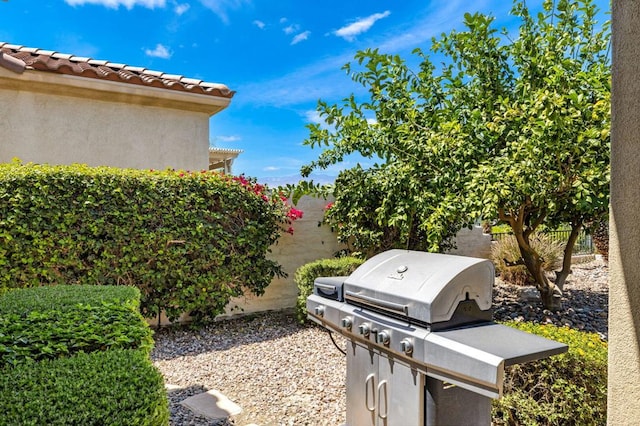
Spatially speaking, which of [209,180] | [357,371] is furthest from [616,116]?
[209,180]

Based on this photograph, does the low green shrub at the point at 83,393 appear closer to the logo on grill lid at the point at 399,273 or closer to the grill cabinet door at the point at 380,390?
the grill cabinet door at the point at 380,390

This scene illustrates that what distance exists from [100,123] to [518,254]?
13.4 meters

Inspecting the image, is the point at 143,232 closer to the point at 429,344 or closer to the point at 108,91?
the point at 108,91

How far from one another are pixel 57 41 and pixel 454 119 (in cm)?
1060

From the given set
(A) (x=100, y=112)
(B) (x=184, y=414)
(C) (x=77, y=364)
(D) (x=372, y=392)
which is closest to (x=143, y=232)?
(B) (x=184, y=414)

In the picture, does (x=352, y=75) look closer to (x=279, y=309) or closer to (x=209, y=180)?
(x=209, y=180)

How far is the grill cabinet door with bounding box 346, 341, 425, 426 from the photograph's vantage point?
9.76ft

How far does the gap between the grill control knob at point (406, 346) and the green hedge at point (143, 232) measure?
6335mm

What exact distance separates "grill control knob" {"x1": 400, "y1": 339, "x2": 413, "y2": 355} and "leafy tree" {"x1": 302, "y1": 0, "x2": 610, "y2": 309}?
171 inches

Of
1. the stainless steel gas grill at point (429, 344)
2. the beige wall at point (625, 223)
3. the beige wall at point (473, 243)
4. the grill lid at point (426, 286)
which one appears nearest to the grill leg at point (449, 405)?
the stainless steel gas grill at point (429, 344)

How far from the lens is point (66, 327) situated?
363 cm

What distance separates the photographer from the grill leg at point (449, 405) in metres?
2.91

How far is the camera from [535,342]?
113 inches

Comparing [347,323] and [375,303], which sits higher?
[375,303]
